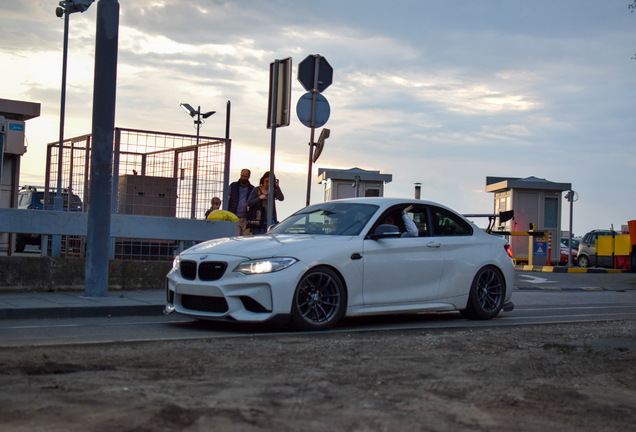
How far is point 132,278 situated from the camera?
1095 centimetres

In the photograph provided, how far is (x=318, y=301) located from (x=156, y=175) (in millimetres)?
5861

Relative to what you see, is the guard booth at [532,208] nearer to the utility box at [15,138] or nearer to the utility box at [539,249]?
the utility box at [539,249]

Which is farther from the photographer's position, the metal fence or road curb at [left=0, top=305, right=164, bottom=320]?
the metal fence

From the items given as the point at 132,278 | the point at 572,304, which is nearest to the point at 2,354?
the point at 132,278

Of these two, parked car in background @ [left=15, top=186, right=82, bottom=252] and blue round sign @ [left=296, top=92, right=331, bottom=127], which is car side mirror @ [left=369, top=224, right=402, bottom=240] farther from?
parked car in background @ [left=15, top=186, right=82, bottom=252]

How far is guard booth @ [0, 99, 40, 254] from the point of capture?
19.8 m

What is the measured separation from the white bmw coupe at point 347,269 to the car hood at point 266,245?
1 cm

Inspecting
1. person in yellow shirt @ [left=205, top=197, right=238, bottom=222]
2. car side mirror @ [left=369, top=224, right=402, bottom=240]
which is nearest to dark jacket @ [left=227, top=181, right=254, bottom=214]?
person in yellow shirt @ [left=205, top=197, right=238, bottom=222]

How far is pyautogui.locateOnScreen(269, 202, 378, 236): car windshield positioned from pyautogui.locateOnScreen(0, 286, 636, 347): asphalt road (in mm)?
1041

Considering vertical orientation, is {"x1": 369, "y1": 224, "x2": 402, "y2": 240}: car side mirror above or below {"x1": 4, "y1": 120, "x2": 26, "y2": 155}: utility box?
below

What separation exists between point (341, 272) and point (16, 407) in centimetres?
403

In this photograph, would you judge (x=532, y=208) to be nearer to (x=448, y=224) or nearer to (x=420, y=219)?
(x=448, y=224)

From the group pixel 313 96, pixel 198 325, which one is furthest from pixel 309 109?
pixel 198 325

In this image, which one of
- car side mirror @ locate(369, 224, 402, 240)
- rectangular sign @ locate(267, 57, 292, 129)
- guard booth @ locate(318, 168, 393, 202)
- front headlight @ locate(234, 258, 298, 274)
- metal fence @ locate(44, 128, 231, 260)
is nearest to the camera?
front headlight @ locate(234, 258, 298, 274)
